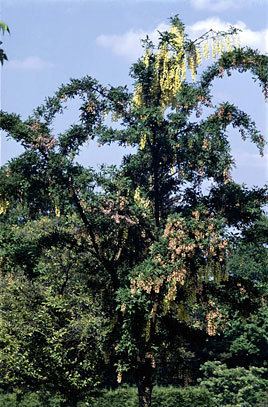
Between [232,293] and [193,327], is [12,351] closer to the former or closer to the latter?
[193,327]

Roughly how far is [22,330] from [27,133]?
8.90 meters

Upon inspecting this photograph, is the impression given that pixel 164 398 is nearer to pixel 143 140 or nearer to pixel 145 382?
pixel 145 382

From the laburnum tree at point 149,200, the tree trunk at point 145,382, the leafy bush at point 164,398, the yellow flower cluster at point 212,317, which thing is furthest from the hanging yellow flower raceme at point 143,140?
the leafy bush at point 164,398

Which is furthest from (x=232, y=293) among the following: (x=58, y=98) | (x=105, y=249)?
(x=58, y=98)

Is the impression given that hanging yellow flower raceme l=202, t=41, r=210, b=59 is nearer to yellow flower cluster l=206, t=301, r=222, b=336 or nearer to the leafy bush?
yellow flower cluster l=206, t=301, r=222, b=336

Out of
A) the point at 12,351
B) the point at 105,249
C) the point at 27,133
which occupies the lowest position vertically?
the point at 12,351

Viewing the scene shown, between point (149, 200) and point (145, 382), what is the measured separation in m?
5.43

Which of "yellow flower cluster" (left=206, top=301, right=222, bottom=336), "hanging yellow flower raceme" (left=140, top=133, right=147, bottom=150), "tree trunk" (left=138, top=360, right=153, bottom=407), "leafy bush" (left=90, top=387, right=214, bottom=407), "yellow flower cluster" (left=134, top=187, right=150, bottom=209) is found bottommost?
"tree trunk" (left=138, top=360, right=153, bottom=407)

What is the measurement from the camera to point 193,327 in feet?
73.8

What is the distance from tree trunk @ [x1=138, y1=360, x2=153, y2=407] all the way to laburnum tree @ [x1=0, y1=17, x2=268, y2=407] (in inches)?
1.3

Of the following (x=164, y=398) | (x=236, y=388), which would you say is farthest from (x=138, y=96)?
(x=236, y=388)

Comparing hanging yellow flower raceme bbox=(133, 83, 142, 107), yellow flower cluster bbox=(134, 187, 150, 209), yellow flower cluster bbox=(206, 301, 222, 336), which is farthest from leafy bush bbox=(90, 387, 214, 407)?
hanging yellow flower raceme bbox=(133, 83, 142, 107)

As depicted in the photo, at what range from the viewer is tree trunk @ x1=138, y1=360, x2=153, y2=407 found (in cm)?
2061

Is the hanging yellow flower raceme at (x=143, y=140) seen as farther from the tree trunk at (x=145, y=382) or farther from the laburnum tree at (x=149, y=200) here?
the tree trunk at (x=145, y=382)
